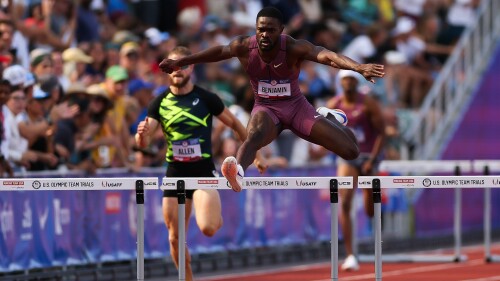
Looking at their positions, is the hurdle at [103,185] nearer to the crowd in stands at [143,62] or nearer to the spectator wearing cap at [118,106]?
the crowd in stands at [143,62]

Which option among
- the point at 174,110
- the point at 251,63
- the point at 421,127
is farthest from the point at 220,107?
the point at 421,127

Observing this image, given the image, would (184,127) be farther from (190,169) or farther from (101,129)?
(101,129)

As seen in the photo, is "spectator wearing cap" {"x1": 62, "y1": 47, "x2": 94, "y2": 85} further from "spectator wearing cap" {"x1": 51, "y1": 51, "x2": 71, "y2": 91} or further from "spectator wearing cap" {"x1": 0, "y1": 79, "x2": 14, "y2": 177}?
"spectator wearing cap" {"x1": 0, "y1": 79, "x2": 14, "y2": 177}

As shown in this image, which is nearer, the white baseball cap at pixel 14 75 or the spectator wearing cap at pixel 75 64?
the white baseball cap at pixel 14 75

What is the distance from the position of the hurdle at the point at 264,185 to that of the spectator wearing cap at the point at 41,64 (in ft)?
17.3

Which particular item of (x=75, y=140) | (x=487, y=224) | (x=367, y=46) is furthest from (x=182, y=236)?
(x=367, y=46)

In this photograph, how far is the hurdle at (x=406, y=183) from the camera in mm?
12219

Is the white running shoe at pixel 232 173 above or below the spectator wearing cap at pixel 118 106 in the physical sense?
below

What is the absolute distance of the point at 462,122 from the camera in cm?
2678

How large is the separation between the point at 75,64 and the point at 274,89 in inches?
250

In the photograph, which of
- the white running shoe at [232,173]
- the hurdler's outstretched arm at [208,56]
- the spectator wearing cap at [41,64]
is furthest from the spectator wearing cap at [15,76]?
the white running shoe at [232,173]

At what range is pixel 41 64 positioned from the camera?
1730cm

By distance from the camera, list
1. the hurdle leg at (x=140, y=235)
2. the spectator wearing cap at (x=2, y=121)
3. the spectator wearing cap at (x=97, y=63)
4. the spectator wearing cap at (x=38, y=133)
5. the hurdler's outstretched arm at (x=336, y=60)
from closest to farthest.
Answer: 1. the hurdler's outstretched arm at (x=336, y=60)
2. the hurdle leg at (x=140, y=235)
3. the spectator wearing cap at (x=2, y=121)
4. the spectator wearing cap at (x=38, y=133)
5. the spectator wearing cap at (x=97, y=63)

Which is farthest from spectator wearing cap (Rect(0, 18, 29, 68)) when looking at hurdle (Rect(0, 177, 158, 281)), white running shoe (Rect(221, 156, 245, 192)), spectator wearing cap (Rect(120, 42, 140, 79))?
white running shoe (Rect(221, 156, 245, 192))
